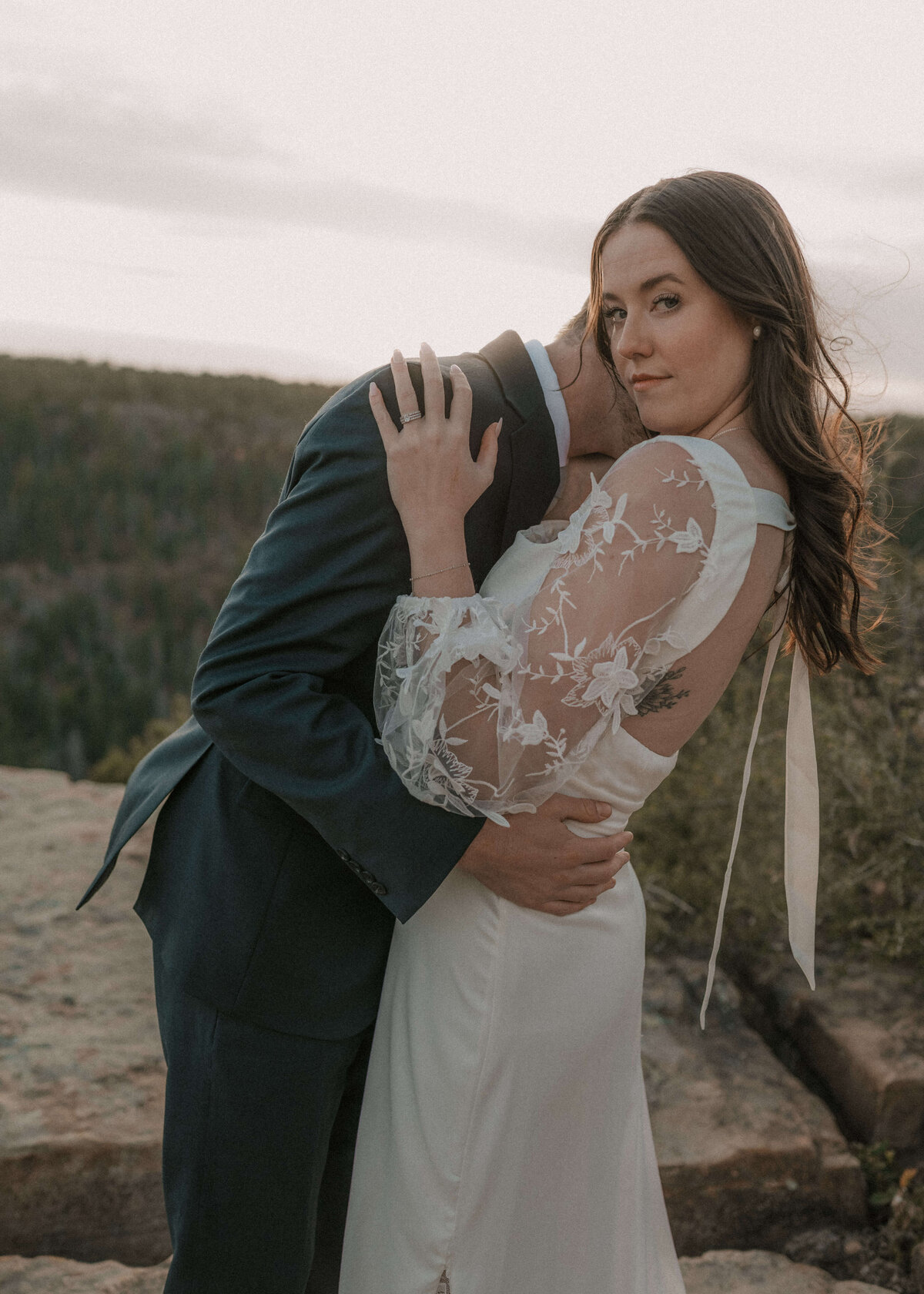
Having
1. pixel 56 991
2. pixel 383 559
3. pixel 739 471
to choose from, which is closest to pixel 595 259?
pixel 739 471

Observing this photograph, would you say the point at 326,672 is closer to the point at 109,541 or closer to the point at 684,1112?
the point at 684,1112

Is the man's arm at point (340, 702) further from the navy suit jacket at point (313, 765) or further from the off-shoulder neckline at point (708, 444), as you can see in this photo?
the off-shoulder neckline at point (708, 444)

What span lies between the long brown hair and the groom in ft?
1.10

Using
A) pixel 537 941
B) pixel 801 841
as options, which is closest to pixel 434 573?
pixel 537 941

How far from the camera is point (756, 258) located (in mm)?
1400

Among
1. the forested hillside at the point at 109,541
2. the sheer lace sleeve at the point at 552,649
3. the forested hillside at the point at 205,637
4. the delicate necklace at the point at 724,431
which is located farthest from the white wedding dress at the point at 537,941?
the forested hillside at the point at 109,541

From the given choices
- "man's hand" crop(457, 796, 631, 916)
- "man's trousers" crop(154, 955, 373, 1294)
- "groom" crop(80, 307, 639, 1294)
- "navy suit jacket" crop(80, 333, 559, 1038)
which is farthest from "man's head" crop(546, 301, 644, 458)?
"man's trousers" crop(154, 955, 373, 1294)

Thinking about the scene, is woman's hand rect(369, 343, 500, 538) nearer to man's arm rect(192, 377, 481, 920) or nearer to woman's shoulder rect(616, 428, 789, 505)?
man's arm rect(192, 377, 481, 920)

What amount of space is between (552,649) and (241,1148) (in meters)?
0.91

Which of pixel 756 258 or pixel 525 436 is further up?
pixel 756 258

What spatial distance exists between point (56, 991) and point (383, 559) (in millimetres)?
2138

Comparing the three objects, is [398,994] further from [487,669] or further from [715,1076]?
[715,1076]

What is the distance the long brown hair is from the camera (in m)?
1.39

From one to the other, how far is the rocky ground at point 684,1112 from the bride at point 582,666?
89cm
